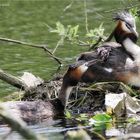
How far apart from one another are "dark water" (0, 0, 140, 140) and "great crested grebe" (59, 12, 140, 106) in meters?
0.70

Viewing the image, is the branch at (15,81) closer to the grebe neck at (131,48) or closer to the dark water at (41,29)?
the dark water at (41,29)

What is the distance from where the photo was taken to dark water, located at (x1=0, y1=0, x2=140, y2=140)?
40.8ft

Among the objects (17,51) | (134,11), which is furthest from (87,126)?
(17,51)

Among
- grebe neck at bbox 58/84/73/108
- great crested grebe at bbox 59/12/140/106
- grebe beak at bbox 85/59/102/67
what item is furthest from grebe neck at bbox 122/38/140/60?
grebe neck at bbox 58/84/73/108

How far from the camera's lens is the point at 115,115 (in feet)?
29.6

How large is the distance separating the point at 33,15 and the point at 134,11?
12476mm

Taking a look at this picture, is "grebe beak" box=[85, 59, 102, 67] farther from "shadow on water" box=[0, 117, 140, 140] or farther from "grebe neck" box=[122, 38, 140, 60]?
"shadow on water" box=[0, 117, 140, 140]

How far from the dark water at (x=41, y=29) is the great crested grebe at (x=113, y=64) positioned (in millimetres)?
695

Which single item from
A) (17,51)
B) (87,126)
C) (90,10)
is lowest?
(87,126)

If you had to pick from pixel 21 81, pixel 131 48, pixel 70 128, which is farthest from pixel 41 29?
pixel 70 128

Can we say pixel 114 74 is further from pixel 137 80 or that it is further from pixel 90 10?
pixel 90 10

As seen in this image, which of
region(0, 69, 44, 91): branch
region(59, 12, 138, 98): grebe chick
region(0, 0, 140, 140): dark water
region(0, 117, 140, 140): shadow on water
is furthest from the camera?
region(0, 0, 140, 140): dark water

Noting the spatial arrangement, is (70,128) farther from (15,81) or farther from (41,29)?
(41,29)

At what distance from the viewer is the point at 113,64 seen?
9500mm
